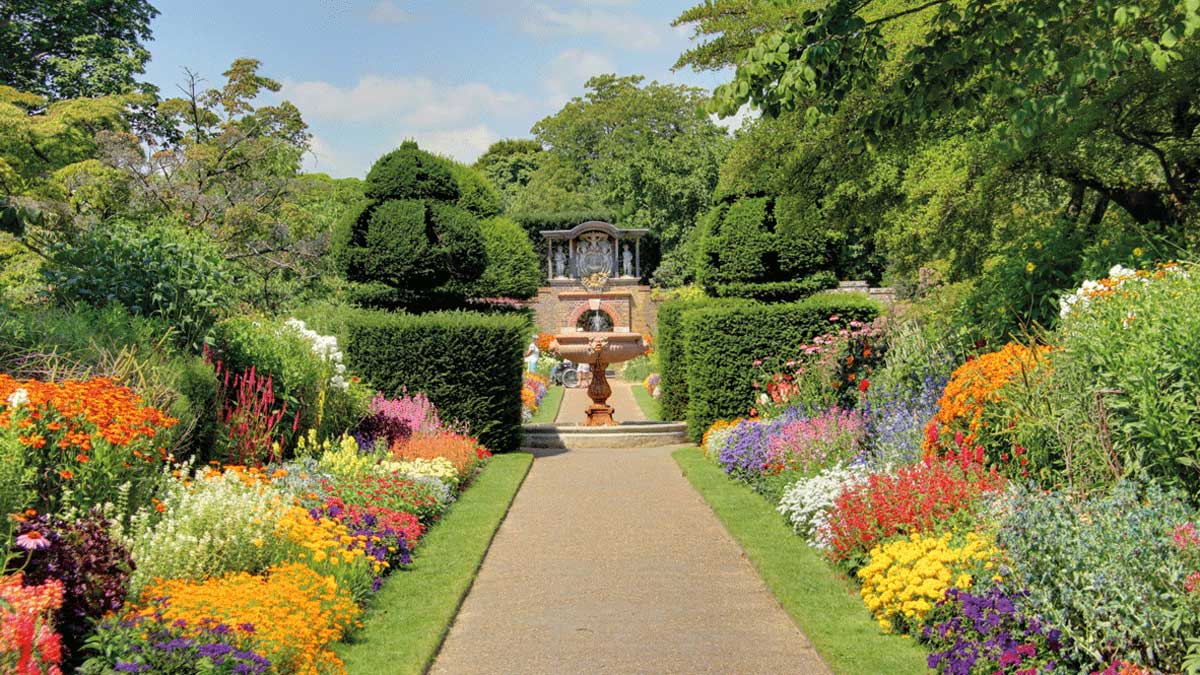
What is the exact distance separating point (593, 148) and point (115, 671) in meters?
57.8

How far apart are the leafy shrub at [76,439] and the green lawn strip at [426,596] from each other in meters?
1.70

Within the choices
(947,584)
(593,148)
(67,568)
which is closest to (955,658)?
(947,584)

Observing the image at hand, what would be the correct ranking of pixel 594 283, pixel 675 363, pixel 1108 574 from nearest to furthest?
pixel 1108 574 < pixel 675 363 < pixel 594 283

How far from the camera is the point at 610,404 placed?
24.2 meters

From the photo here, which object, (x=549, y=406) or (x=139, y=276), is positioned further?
(x=549, y=406)

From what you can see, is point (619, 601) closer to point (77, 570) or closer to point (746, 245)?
point (77, 570)

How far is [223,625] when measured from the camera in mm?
4938

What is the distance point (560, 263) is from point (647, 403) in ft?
83.1

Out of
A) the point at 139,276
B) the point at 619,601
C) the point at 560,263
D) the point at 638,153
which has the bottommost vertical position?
the point at 619,601

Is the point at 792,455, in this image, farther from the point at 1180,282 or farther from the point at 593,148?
the point at 593,148

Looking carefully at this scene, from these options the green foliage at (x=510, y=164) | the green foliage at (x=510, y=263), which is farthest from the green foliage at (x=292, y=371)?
the green foliage at (x=510, y=164)

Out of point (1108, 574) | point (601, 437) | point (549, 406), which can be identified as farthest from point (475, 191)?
point (1108, 574)

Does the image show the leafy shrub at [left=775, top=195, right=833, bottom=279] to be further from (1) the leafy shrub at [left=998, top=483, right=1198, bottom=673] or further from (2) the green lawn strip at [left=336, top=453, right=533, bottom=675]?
(1) the leafy shrub at [left=998, top=483, right=1198, bottom=673]

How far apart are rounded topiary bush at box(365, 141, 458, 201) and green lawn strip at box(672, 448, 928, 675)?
341 inches
